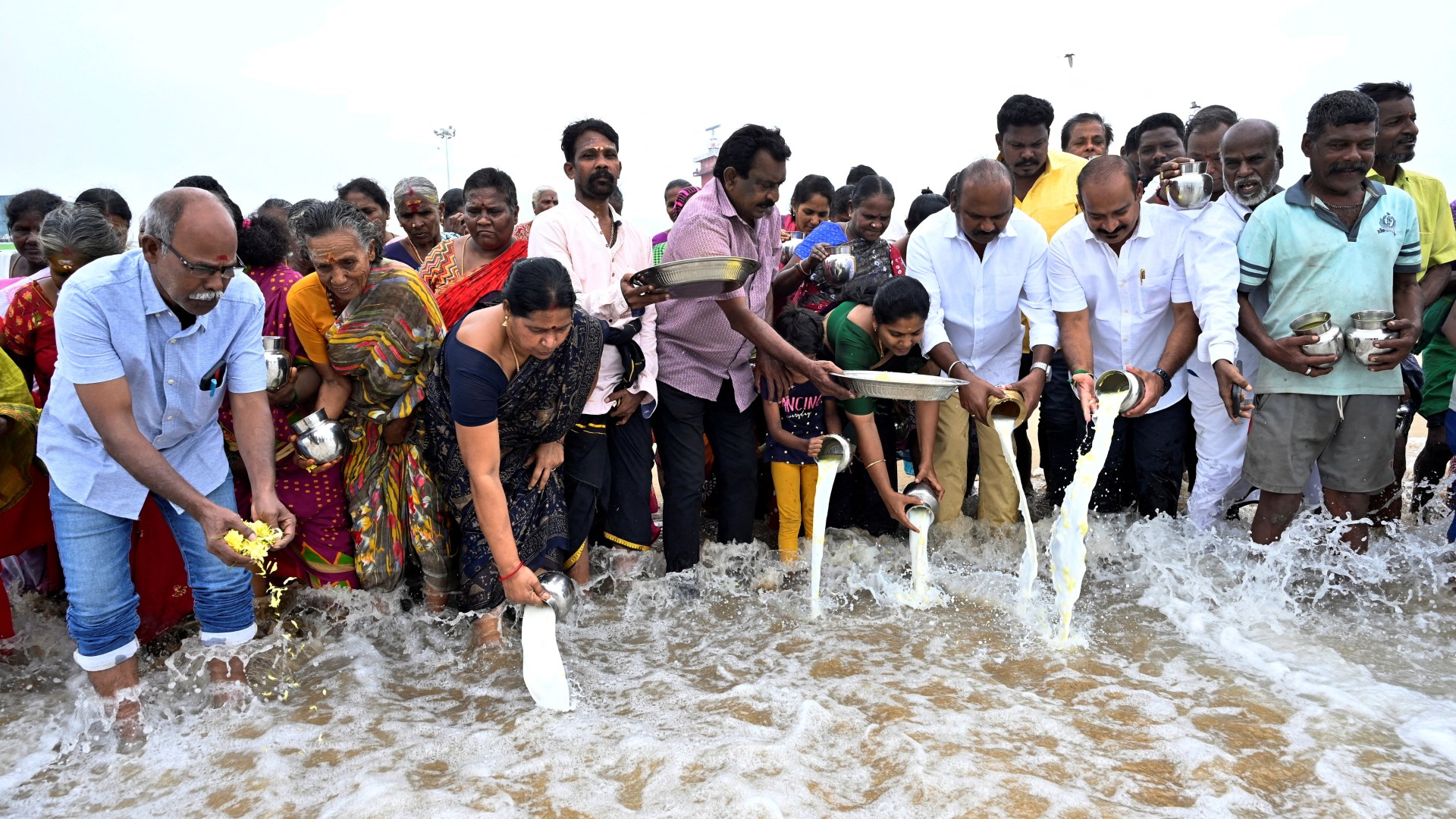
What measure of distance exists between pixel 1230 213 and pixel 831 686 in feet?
8.59

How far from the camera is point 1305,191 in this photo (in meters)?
3.34

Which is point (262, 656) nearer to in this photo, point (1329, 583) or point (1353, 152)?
point (1329, 583)

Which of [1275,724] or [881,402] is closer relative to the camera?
[1275,724]

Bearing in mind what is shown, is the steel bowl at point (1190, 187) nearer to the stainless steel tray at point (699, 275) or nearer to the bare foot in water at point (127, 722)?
the stainless steel tray at point (699, 275)

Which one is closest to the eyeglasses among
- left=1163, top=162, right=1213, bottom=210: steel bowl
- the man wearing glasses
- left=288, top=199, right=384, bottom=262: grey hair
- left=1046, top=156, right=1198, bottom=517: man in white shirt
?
the man wearing glasses

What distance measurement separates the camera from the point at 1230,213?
367cm

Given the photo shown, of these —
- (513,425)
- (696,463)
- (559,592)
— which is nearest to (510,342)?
(513,425)

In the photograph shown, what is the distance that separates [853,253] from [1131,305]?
1.29 m

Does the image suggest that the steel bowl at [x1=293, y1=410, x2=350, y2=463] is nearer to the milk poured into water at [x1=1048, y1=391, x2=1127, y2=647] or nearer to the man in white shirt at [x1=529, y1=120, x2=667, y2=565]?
the man in white shirt at [x1=529, y1=120, x2=667, y2=565]

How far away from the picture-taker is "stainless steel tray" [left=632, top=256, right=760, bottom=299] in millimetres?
3010

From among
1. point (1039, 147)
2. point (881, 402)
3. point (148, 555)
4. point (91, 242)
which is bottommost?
point (148, 555)

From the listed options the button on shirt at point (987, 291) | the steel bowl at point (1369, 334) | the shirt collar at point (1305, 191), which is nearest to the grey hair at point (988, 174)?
the button on shirt at point (987, 291)

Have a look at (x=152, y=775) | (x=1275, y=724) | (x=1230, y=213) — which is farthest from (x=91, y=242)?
(x=1230, y=213)

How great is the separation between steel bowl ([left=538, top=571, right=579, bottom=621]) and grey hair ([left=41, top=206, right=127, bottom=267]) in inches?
76.6
